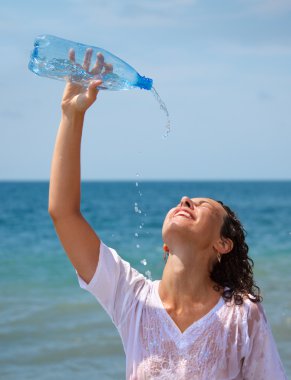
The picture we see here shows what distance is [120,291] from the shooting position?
3.37m

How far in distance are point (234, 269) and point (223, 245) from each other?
0.42 ft

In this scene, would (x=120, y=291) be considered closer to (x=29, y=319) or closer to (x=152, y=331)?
(x=152, y=331)

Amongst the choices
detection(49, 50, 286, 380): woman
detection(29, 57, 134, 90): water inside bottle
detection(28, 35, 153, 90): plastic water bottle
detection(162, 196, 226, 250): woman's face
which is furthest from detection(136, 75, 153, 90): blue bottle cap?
detection(162, 196, 226, 250): woman's face

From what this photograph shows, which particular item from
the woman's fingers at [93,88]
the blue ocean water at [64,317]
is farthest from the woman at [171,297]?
the blue ocean water at [64,317]

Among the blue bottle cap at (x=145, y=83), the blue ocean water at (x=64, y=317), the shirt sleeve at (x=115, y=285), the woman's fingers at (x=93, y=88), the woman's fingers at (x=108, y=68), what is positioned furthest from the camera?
the blue ocean water at (x=64, y=317)

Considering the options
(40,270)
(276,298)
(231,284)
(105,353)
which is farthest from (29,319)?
(231,284)

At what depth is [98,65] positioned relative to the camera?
3.35 metres

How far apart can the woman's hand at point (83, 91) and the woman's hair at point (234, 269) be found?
2.42 feet

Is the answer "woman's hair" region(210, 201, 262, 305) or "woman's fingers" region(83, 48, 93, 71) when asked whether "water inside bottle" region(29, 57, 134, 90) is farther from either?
"woman's hair" region(210, 201, 262, 305)

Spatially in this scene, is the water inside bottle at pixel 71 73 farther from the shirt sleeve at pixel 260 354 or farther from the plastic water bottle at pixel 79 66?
the shirt sleeve at pixel 260 354

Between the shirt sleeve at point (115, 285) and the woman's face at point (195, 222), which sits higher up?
the woman's face at point (195, 222)

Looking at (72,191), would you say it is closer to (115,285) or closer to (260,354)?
(115,285)

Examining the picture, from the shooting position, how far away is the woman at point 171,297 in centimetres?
325

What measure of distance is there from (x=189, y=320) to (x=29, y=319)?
5.55 m
